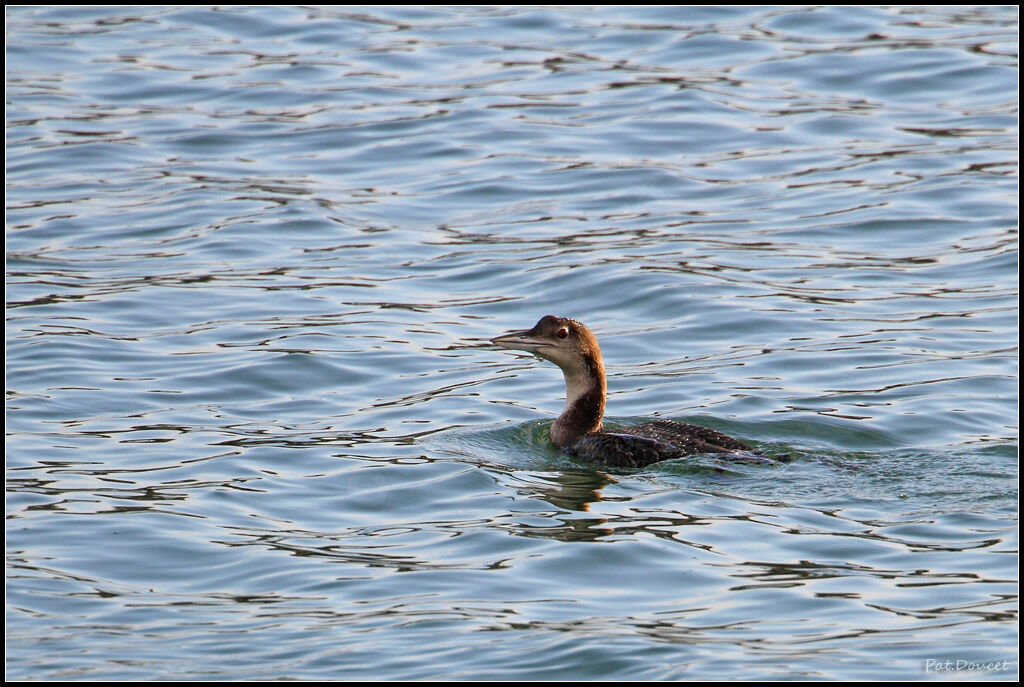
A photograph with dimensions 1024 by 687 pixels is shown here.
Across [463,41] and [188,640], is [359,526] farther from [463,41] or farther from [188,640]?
[463,41]

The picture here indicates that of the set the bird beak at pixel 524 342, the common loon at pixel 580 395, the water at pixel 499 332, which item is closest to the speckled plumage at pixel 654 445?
the common loon at pixel 580 395

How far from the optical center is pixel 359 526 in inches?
377

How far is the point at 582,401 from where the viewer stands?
37.4 feet

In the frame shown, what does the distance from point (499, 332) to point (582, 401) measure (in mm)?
2602

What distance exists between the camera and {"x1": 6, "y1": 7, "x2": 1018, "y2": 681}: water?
8031mm

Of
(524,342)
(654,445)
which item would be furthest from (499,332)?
(654,445)

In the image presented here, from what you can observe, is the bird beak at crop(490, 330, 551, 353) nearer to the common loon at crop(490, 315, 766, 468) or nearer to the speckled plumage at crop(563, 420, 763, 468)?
the common loon at crop(490, 315, 766, 468)

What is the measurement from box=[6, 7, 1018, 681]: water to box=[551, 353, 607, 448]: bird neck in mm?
325

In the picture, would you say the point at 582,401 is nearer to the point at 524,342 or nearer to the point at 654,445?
the point at 524,342

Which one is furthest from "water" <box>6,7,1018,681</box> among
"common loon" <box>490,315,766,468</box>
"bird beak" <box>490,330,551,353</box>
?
"bird beak" <box>490,330,551,353</box>

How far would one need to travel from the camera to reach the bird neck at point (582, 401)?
37.2ft

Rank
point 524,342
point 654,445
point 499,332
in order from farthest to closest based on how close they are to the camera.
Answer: point 499,332, point 524,342, point 654,445

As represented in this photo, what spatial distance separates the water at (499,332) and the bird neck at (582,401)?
0.32m

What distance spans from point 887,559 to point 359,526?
311 centimetres
